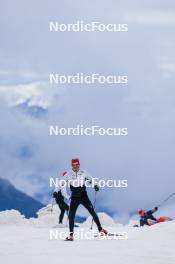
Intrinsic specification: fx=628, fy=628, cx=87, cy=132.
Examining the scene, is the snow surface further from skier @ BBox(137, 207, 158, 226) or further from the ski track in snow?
skier @ BBox(137, 207, 158, 226)

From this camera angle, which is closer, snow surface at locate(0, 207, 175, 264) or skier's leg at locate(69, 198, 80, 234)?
snow surface at locate(0, 207, 175, 264)

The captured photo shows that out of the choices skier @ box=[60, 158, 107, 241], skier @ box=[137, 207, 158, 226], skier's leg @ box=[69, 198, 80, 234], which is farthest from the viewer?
skier @ box=[137, 207, 158, 226]

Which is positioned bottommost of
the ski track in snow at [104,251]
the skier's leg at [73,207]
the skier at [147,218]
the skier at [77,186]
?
the ski track in snow at [104,251]

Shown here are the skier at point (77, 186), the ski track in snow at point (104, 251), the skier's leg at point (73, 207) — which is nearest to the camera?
the ski track in snow at point (104, 251)

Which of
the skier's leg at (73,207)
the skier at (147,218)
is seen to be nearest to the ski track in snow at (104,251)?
the skier's leg at (73,207)

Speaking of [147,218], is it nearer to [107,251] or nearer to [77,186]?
[77,186]

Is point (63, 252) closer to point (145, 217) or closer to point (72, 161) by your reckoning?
point (72, 161)

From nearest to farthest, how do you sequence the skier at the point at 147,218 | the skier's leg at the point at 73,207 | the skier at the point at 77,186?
the skier at the point at 77,186, the skier's leg at the point at 73,207, the skier at the point at 147,218

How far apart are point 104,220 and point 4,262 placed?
23811 mm

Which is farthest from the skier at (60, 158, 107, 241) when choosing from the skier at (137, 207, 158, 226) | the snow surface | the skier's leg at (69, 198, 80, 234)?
the skier at (137, 207, 158, 226)

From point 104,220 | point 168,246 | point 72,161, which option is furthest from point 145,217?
point 168,246

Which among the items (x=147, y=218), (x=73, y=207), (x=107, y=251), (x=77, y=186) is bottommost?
(x=107, y=251)

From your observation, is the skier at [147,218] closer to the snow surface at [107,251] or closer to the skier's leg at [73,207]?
the snow surface at [107,251]

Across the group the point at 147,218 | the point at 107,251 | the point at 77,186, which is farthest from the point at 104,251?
the point at 147,218
